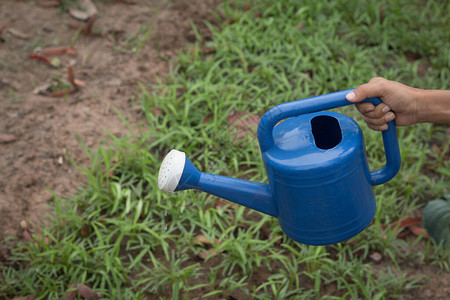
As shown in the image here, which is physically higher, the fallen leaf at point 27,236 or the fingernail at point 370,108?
the fingernail at point 370,108

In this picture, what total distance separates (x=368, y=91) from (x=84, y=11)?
2.49 metres

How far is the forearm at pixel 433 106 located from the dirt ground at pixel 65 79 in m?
1.59

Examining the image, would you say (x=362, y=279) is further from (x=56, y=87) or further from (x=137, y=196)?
(x=56, y=87)

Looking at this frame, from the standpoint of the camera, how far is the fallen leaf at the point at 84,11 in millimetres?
3275

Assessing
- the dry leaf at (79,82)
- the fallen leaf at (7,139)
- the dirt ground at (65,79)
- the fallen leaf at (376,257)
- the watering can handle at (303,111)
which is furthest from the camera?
the dry leaf at (79,82)

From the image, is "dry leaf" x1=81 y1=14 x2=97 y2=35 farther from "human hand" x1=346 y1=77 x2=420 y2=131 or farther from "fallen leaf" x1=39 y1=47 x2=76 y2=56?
"human hand" x1=346 y1=77 x2=420 y2=131

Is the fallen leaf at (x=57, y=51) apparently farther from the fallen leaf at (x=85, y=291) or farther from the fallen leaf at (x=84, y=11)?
the fallen leaf at (x=85, y=291)

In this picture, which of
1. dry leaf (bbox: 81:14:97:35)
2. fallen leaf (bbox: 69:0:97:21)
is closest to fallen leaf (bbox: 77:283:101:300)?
dry leaf (bbox: 81:14:97:35)

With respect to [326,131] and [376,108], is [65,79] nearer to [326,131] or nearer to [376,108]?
[326,131]

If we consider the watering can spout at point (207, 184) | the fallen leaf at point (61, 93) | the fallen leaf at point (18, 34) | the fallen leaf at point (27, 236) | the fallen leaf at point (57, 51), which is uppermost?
the watering can spout at point (207, 184)

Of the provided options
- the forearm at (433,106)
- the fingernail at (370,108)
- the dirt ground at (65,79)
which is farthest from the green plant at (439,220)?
the dirt ground at (65,79)

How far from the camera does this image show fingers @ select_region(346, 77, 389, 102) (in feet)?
4.40

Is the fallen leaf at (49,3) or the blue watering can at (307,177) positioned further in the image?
the fallen leaf at (49,3)

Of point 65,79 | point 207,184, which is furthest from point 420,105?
point 65,79
